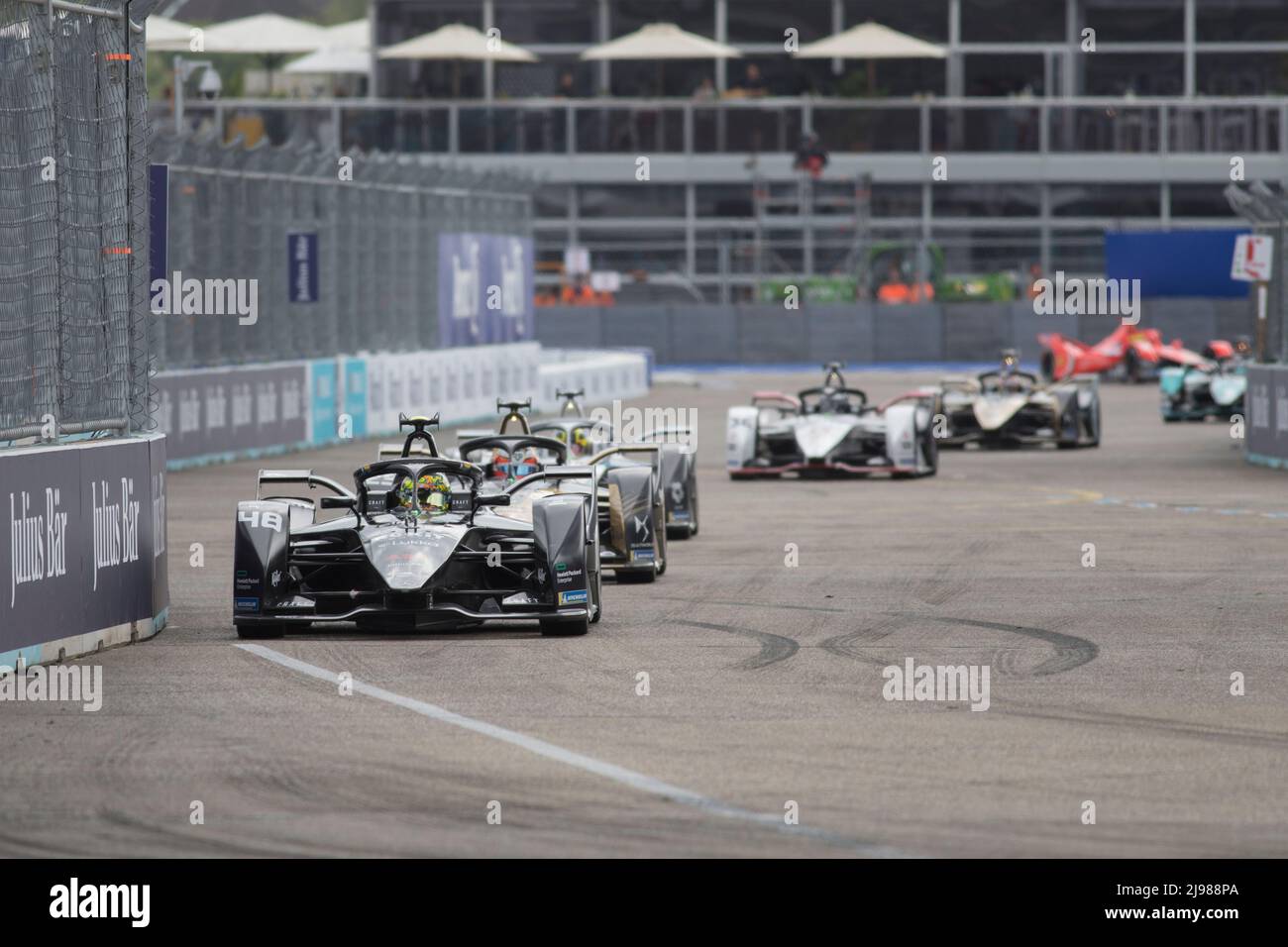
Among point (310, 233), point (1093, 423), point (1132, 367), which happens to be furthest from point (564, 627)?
point (1132, 367)

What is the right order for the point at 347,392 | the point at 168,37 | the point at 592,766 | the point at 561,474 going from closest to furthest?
the point at 592,766, the point at 561,474, the point at 347,392, the point at 168,37

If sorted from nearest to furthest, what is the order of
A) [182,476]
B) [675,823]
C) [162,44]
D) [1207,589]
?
[675,823] → [1207,589] → [182,476] → [162,44]

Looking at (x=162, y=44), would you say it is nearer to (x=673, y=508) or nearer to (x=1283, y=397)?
(x=1283, y=397)

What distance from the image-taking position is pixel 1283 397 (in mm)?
25219

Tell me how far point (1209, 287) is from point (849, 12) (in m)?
13.9

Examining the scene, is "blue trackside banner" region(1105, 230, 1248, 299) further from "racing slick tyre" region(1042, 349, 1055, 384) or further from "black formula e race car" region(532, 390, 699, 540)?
"black formula e race car" region(532, 390, 699, 540)

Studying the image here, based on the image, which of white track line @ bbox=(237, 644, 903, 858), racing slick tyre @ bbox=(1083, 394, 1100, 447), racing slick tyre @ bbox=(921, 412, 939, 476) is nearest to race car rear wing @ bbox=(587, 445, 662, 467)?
white track line @ bbox=(237, 644, 903, 858)

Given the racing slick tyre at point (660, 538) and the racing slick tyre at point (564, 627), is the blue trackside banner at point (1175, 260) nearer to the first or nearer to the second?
the racing slick tyre at point (660, 538)

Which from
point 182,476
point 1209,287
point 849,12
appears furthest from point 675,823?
point 849,12

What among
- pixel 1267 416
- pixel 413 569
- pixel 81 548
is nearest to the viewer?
pixel 81 548

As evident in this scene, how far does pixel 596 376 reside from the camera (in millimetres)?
40094

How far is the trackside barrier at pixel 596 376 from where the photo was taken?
38.9 meters

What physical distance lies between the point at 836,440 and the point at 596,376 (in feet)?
53.4
